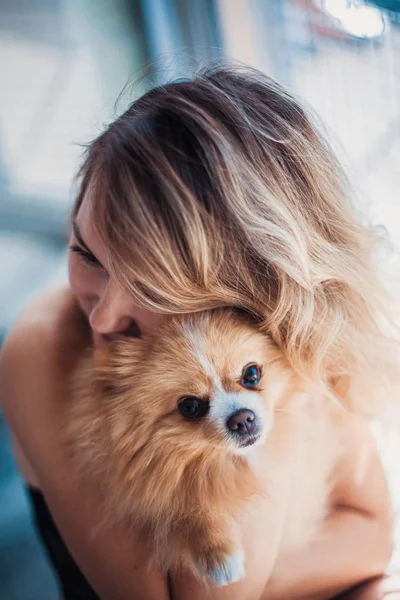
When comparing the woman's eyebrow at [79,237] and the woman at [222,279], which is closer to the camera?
the woman at [222,279]

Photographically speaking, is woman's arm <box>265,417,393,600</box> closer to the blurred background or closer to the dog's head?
the dog's head

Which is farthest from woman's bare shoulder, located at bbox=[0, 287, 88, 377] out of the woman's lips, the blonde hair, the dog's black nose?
the dog's black nose

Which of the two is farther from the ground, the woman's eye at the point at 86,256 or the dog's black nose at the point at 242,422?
the woman's eye at the point at 86,256

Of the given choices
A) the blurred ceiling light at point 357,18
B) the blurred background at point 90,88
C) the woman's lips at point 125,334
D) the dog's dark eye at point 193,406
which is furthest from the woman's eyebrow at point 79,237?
the blurred ceiling light at point 357,18

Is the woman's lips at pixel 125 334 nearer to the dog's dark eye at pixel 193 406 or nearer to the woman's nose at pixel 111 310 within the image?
the woman's nose at pixel 111 310

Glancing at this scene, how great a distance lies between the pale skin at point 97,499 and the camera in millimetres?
996

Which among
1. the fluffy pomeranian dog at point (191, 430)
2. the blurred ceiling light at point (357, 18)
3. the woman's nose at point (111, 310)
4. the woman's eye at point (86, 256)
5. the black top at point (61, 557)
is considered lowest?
the black top at point (61, 557)

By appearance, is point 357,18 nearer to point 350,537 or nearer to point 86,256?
point 86,256

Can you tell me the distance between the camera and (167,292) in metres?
0.91

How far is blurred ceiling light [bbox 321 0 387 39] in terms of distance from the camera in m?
1.36

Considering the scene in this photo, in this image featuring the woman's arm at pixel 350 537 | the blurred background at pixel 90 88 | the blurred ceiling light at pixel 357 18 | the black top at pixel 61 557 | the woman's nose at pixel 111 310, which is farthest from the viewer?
the blurred background at pixel 90 88

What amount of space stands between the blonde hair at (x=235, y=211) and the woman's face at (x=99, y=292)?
0.04m

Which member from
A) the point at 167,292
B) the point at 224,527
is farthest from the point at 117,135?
the point at 224,527

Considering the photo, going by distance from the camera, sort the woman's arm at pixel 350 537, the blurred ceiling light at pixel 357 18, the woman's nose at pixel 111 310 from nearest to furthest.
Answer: the woman's nose at pixel 111 310 → the woman's arm at pixel 350 537 → the blurred ceiling light at pixel 357 18
